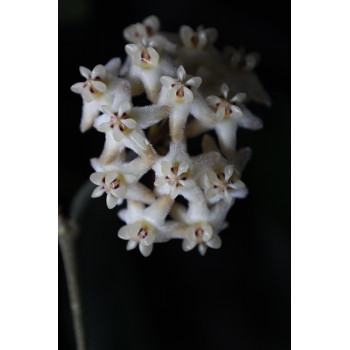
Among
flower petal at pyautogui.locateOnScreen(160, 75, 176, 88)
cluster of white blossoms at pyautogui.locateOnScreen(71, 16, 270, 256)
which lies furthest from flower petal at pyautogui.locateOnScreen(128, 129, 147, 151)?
flower petal at pyautogui.locateOnScreen(160, 75, 176, 88)

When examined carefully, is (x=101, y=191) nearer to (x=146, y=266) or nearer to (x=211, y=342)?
(x=146, y=266)

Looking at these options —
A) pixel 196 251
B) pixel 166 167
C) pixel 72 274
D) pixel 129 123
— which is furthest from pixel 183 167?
pixel 196 251

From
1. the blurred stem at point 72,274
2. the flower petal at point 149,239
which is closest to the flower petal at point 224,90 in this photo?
the flower petal at point 149,239

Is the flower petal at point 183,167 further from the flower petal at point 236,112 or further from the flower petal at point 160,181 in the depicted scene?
the flower petal at point 236,112

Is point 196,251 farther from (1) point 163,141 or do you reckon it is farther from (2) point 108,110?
(2) point 108,110

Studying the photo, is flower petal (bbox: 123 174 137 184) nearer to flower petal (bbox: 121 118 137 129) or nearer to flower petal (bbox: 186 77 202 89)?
flower petal (bbox: 121 118 137 129)

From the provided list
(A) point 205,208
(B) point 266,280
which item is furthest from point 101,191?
(B) point 266,280
